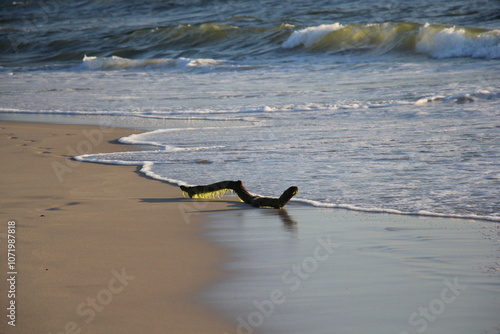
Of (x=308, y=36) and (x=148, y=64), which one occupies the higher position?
(x=308, y=36)

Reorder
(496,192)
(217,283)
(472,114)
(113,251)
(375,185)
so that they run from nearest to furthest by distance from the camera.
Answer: (217,283)
(113,251)
(496,192)
(375,185)
(472,114)

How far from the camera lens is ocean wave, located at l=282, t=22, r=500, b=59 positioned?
17234 mm

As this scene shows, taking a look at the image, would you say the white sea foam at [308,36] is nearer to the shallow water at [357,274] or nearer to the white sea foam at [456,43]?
the white sea foam at [456,43]

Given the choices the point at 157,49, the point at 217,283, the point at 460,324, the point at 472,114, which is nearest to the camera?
the point at 460,324

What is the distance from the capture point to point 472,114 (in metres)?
8.38

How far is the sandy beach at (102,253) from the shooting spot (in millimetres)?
2711

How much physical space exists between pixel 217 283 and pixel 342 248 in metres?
0.85

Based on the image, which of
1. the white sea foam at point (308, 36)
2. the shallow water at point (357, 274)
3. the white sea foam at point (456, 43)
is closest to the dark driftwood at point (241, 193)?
the shallow water at point (357, 274)

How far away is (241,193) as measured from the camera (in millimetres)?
4836

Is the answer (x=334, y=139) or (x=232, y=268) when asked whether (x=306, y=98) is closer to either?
(x=334, y=139)

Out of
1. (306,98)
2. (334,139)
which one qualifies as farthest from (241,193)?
(306,98)

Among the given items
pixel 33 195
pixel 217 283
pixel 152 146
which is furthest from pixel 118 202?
pixel 152 146

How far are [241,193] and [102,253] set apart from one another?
4.92 ft

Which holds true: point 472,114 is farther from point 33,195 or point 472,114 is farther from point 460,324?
point 460,324
